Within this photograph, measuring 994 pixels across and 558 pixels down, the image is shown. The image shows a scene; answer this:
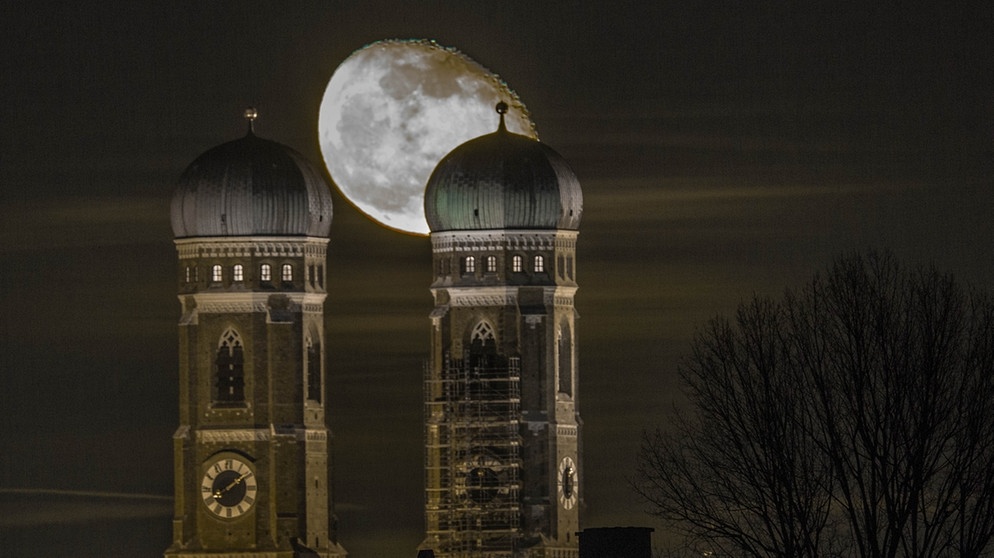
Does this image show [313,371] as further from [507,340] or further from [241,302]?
[507,340]

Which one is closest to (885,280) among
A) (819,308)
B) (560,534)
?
(819,308)

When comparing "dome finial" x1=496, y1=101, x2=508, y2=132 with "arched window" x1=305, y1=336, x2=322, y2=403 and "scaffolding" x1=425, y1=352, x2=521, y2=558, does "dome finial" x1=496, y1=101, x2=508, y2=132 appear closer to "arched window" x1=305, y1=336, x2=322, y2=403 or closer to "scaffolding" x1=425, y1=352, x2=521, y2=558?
"scaffolding" x1=425, y1=352, x2=521, y2=558

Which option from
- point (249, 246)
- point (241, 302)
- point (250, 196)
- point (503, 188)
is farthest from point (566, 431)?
point (250, 196)

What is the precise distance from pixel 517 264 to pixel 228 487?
1298 cm

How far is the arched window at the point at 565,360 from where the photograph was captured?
191250 millimetres

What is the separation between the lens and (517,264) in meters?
191

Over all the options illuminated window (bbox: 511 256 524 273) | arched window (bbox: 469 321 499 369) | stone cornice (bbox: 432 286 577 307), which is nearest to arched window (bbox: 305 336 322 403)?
stone cornice (bbox: 432 286 577 307)

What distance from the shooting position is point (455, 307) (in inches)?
7505

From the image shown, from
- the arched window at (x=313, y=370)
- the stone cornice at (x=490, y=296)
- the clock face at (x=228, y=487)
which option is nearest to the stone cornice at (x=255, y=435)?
the clock face at (x=228, y=487)

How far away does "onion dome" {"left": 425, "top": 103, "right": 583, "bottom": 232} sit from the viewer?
190375 mm

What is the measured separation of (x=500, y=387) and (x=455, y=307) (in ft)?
10.8

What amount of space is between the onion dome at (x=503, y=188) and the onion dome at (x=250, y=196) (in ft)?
14.6

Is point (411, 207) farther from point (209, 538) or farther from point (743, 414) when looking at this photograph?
point (743, 414)

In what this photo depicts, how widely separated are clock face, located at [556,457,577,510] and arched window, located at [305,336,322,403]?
898 centimetres
